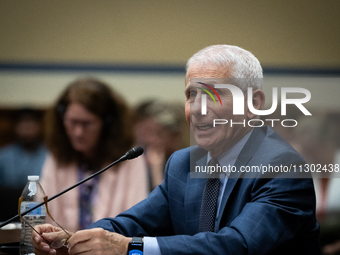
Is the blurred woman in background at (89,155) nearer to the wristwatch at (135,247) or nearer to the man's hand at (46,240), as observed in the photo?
the man's hand at (46,240)

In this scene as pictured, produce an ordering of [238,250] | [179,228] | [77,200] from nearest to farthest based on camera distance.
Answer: [238,250] → [179,228] → [77,200]

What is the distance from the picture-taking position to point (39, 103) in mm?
2641

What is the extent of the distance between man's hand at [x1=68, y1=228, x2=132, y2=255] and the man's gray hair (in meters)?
0.66

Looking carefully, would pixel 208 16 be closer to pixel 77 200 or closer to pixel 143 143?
pixel 143 143

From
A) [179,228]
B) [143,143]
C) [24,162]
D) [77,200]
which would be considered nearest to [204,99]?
[179,228]

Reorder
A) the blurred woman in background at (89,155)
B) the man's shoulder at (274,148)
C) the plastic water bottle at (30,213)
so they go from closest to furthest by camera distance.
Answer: the man's shoulder at (274,148) < the plastic water bottle at (30,213) < the blurred woman in background at (89,155)

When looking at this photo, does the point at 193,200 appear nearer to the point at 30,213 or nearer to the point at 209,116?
the point at 209,116

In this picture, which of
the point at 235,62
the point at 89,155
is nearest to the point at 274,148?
the point at 235,62

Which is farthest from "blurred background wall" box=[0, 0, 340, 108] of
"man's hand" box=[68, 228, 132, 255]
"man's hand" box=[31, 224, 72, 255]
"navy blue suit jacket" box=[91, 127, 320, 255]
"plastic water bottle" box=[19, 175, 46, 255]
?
"man's hand" box=[68, 228, 132, 255]

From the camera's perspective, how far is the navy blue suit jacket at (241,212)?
104 centimetres

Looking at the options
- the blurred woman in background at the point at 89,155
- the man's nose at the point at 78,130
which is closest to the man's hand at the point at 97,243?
the blurred woman in background at the point at 89,155

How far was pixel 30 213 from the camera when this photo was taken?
163 centimetres

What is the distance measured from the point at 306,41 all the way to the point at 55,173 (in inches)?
80.9

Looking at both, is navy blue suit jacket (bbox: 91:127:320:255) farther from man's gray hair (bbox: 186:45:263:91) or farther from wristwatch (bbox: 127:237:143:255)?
man's gray hair (bbox: 186:45:263:91)
